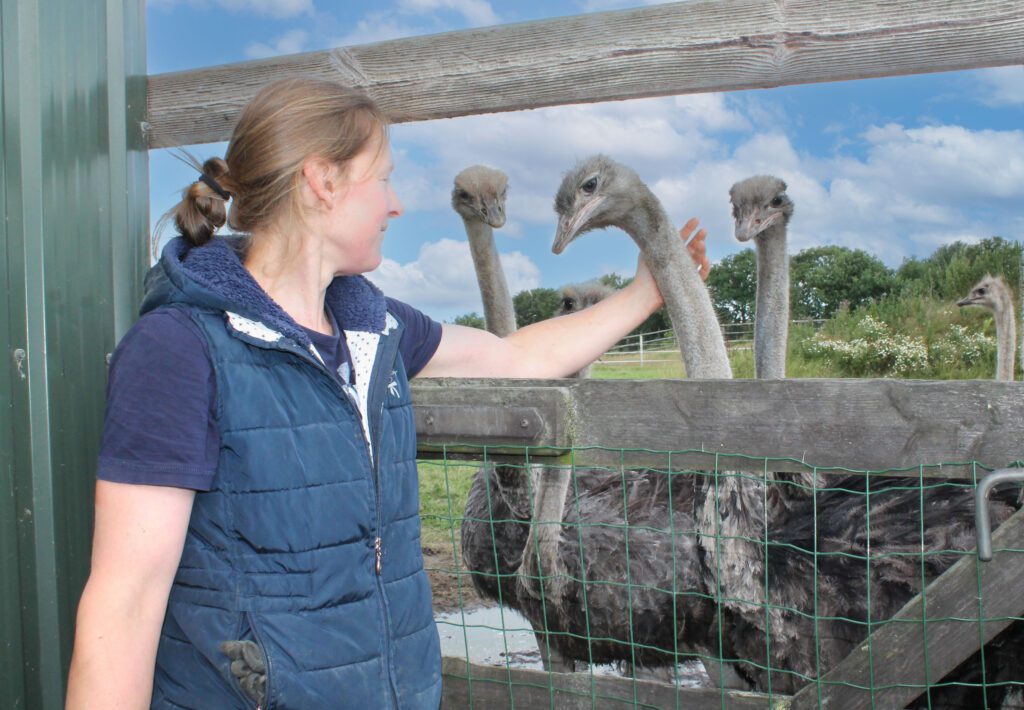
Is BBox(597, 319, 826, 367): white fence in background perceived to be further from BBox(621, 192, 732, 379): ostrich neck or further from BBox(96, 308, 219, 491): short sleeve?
BBox(96, 308, 219, 491): short sleeve

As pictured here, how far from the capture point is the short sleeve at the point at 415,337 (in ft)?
7.09

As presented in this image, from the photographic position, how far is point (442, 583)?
6828 mm

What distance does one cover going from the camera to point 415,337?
7.19 feet

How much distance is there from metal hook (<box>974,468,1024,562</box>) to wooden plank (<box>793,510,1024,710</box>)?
63 millimetres

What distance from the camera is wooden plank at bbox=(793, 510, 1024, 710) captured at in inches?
78.3

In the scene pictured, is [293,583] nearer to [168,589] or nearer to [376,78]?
[168,589]

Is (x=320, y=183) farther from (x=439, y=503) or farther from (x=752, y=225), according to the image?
(x=439, y=503)

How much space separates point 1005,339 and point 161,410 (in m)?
8.91

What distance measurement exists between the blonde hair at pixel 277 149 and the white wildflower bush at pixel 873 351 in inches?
516

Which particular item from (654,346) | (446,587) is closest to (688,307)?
(446,587)

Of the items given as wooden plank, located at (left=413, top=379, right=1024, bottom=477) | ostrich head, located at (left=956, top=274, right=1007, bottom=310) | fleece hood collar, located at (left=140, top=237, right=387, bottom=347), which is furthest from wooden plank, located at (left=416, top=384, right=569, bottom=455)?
ostrich head, located at (left=956, top=274, right=1007, bottom=310)

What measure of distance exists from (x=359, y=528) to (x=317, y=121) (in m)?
0.70

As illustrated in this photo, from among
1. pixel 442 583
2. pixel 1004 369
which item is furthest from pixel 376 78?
pixel 1004 369

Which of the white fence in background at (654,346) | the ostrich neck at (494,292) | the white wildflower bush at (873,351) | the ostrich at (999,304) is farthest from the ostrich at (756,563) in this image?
the white wildflower bush at (873,351)
